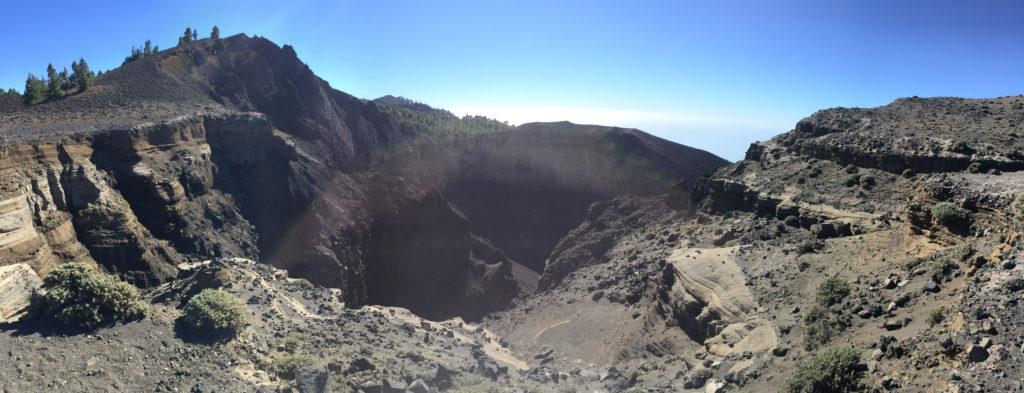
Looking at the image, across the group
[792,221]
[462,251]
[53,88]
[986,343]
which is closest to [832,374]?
[986,343]

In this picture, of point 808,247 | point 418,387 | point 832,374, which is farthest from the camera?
point 808,247

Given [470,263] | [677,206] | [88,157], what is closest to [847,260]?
[677,206]

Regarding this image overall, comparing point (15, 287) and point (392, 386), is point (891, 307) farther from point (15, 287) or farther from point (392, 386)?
point (15, 287)

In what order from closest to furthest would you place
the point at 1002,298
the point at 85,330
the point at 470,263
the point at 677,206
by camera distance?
the point at 1002,298, the point at 85,330, the point at 677,206, the point at 470,263

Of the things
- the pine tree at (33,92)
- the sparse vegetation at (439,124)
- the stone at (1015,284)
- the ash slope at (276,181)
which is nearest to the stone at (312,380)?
the ash slope at (276,181)

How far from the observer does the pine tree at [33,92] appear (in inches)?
1645

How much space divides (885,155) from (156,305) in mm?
42497

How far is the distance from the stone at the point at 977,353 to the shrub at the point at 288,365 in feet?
76.8

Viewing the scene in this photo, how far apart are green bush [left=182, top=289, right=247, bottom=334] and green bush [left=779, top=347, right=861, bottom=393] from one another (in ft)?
76.9

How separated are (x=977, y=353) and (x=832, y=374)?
12.6 ft

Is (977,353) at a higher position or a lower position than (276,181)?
lower

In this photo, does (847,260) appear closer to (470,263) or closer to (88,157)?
(470,263)

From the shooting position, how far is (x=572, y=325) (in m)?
40.4

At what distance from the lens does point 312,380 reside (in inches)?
824
